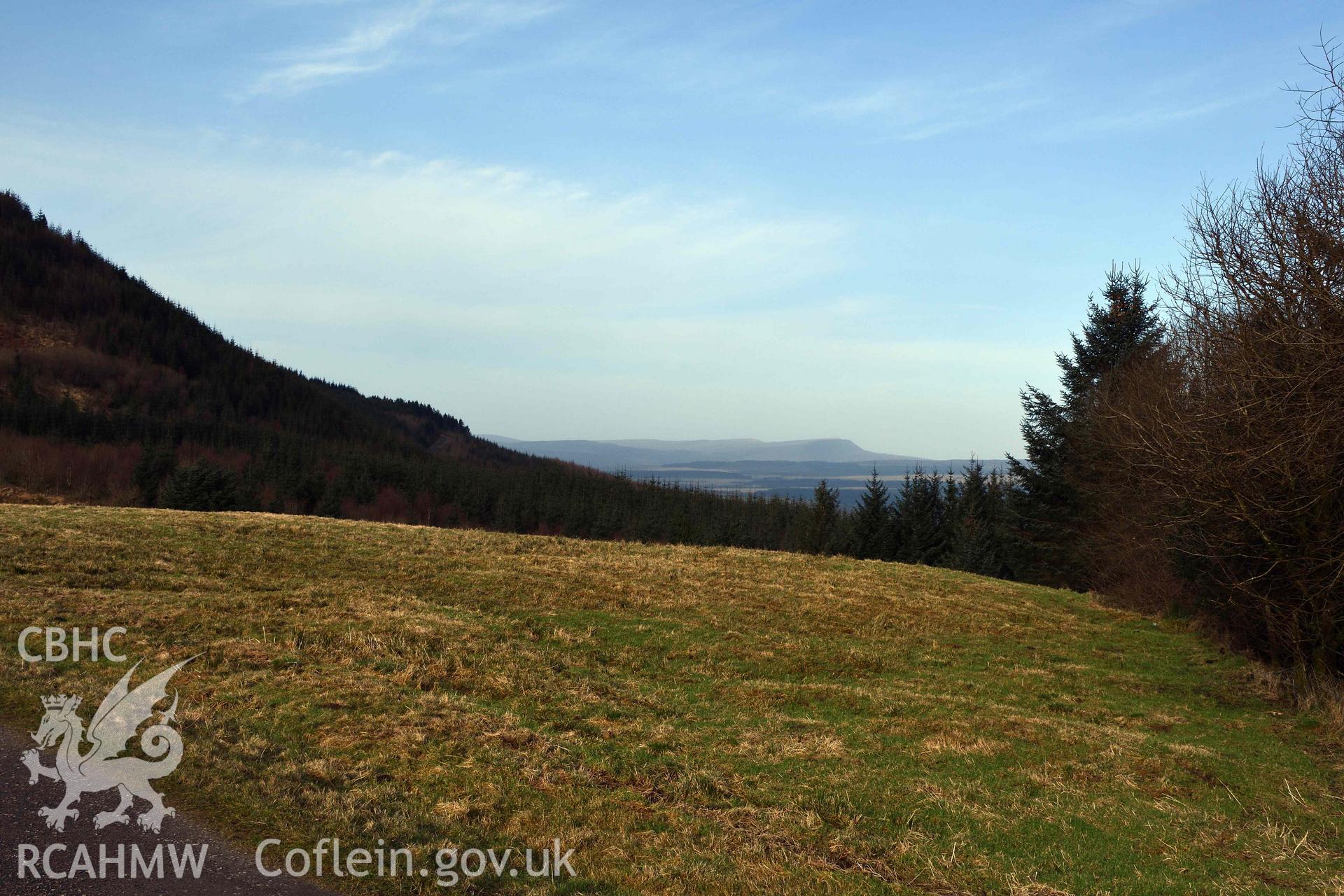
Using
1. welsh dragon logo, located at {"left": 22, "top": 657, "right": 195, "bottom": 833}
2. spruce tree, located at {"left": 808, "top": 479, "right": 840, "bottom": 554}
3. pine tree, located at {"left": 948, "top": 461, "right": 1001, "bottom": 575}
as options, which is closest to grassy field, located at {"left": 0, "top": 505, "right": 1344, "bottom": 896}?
welsh dragon logo, located at {"left": 22, "top": 657, "right": 195, "bottom": 833}

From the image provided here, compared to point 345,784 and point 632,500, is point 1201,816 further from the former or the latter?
point 632,500

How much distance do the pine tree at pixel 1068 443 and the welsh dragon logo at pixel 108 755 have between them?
4609 centimetres

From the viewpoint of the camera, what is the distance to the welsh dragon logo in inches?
272

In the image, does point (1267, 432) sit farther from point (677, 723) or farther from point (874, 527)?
point (874, 527)

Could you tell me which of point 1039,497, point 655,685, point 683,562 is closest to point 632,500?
point 1039,497

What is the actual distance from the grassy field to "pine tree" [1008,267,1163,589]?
25919 millimetres

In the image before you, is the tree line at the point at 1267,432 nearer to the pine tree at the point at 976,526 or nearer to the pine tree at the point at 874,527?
the pine tree at the point at 976,526

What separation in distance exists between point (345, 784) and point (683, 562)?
750 inches

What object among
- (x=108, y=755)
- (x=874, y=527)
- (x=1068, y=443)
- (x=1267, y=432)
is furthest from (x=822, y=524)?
(x=108, y=755)

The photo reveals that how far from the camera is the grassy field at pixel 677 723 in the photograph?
760cm

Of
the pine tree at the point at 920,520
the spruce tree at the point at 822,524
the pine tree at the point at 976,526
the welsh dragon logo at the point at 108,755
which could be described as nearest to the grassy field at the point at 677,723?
the welsh dragon logo at the point at 108,755

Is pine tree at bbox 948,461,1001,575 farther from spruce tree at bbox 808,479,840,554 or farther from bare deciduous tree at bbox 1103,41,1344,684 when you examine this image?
bare deciduous tree at bbox 1103,41,1344,684

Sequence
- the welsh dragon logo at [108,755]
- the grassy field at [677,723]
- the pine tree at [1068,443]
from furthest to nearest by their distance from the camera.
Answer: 1. the pine tree at [1068,443]
2. the grassy field at [677,723]
3. the welsh dragon logo at [108,755]

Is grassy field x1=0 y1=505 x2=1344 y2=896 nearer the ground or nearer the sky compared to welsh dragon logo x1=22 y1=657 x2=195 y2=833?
nearer the ground
